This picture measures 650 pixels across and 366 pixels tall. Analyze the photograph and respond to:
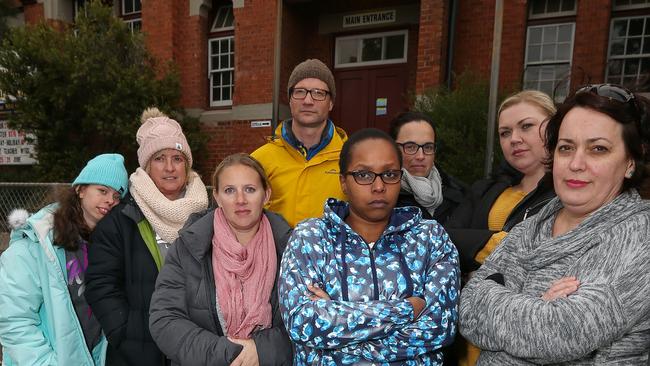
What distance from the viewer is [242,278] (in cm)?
183

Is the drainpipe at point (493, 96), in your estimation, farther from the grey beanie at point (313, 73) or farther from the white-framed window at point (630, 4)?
the grey beanie at point (313, 73)

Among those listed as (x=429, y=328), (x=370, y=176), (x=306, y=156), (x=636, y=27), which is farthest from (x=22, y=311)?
(x=636, y=27)

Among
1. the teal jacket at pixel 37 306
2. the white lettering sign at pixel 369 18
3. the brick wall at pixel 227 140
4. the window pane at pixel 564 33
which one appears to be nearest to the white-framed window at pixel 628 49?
the window pane at pixel 564 33

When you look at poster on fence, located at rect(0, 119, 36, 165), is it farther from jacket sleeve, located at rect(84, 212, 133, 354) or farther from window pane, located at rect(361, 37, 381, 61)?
jacket sleeve, located at rect(84, 212, 133, 354)

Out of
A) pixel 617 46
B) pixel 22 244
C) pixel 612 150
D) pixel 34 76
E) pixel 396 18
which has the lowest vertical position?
pixel 22 244

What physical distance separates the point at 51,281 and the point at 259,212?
1.15 m

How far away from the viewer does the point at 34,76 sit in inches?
297

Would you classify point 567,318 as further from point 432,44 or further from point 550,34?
point 550,34

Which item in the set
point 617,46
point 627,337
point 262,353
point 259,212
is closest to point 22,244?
point 259,212

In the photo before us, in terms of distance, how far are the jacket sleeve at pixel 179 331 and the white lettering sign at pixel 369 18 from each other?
24.1ft

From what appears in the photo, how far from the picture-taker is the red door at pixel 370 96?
26.8 ft

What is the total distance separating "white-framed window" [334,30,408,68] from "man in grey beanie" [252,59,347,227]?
242 inches

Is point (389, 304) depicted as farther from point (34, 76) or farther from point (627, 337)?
point (34, 76)

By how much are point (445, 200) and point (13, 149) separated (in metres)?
11.8
